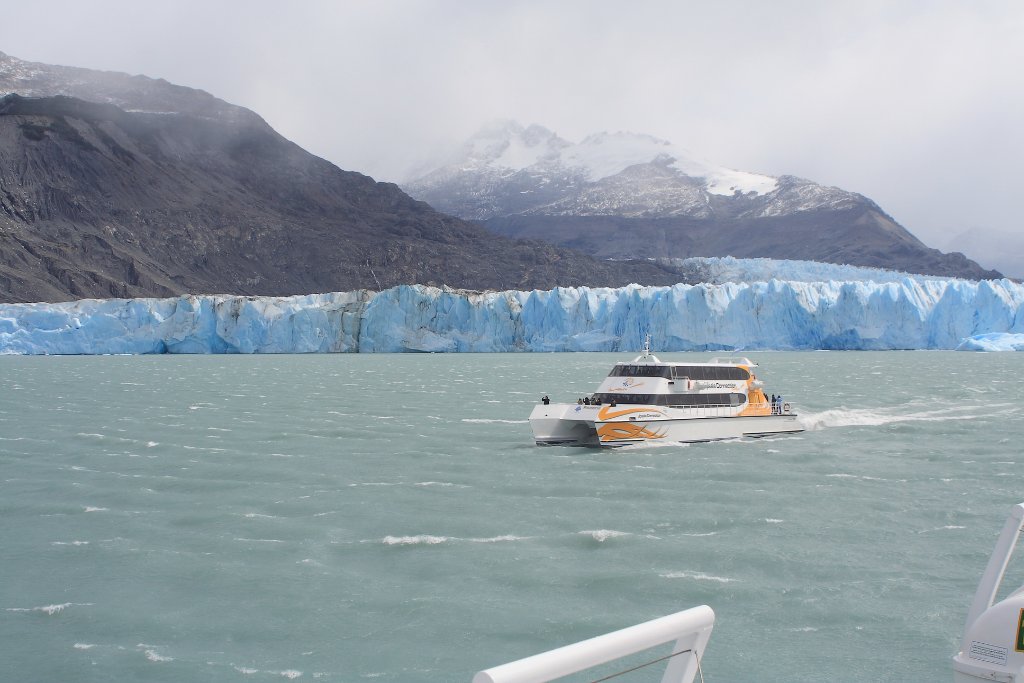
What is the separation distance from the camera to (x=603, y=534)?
14.3m

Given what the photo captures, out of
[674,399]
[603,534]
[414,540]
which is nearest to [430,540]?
[414,540]

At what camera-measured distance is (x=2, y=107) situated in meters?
169

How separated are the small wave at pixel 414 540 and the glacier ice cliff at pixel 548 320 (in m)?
71.7

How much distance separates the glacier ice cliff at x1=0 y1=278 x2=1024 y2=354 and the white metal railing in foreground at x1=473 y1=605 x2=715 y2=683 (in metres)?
81.4

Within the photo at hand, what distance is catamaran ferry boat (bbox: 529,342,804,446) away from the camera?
81.1ft

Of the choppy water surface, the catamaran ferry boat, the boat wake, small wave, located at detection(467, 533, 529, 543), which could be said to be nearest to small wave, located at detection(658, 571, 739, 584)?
the choppy water surface

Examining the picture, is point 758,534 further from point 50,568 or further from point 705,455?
point 50,568

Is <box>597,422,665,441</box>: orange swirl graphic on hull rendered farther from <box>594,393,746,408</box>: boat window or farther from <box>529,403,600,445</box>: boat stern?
<box>594,393,746,408</box>: boat window

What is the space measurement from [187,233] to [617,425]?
14672cm

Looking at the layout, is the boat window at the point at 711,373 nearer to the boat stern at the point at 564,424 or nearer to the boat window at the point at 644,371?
the boat window at the point at 644,371

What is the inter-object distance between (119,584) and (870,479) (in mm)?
14935

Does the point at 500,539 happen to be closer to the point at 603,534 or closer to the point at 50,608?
the point at 603,534

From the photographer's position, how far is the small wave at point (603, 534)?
14.1 m

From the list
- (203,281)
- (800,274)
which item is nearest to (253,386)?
(800,274)
